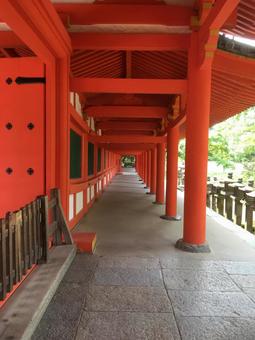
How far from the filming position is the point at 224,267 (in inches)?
150

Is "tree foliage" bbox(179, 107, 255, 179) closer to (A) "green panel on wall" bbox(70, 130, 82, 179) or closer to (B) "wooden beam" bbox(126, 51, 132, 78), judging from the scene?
(B) "wooden beam" bbox(126, 51, 132, 78)

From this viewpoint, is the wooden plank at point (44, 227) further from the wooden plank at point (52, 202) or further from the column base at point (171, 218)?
the column base at point (171, 218)

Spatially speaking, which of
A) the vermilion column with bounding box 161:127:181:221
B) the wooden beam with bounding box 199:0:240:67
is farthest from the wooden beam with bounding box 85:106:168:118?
the wooden beam with bounding box 199:0:240:67

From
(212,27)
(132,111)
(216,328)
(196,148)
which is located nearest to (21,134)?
(196,148)

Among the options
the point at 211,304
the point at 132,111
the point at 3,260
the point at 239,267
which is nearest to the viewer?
the point at 3,260

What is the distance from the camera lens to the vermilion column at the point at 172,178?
281 inches

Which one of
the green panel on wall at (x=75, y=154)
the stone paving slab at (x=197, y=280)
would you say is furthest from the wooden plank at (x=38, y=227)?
the green panel on wall at (x=75, y=154)

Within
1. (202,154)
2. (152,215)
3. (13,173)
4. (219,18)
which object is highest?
(219,18)

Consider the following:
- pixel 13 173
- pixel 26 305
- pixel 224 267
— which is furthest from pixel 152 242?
pixel 26 305

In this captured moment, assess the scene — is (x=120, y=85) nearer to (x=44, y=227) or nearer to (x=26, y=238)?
(x=44, y=227)

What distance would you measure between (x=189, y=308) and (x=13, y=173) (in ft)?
10.0

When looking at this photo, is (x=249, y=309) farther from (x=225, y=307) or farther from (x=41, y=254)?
(x=41, y=254)

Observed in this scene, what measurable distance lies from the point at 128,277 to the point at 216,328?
1.28m

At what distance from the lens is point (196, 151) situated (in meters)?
4.43
